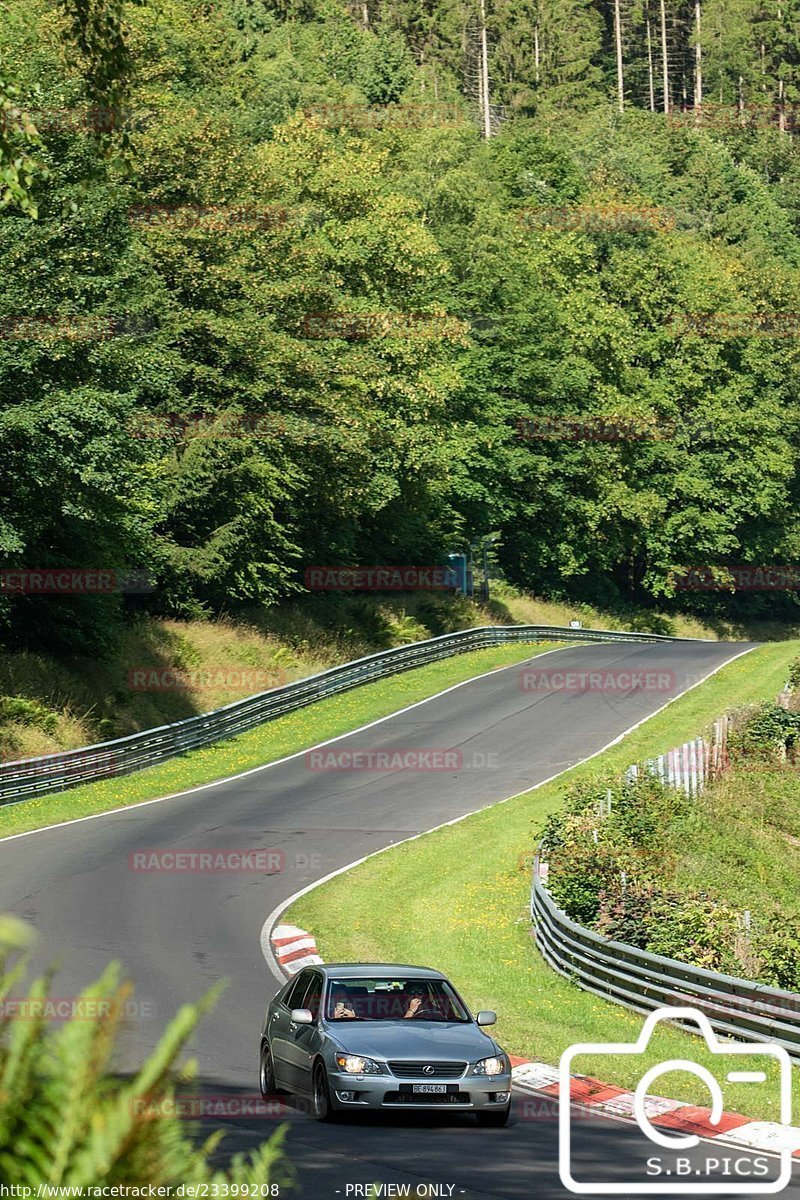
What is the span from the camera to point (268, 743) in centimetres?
4566

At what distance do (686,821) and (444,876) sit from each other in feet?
21.5

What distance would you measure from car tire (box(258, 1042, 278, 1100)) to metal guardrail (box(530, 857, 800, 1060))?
19.1 feet

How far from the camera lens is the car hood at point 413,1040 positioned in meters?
13.7

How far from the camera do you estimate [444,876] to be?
2952 cm

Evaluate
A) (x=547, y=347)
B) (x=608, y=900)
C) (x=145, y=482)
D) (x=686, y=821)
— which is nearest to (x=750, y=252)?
(x=547, y=347)

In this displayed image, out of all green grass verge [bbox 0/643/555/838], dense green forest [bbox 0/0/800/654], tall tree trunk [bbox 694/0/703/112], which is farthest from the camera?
tall tree trunk [bbox 694/0/703/112]

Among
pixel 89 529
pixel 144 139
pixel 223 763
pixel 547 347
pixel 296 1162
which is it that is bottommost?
pixel 223 763

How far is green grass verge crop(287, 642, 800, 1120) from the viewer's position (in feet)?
58.2

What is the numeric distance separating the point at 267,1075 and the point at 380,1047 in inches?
64.5

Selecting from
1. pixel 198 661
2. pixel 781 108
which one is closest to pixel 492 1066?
pixel 198 661

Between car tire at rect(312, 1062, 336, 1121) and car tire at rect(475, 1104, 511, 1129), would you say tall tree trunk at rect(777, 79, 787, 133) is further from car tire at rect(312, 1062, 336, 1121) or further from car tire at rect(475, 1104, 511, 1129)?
car tire at rect(312, 1062, 336, 1121)

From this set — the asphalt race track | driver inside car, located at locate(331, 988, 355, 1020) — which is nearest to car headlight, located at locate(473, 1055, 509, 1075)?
the asphalt race track

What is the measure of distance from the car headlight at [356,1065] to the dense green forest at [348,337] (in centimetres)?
766

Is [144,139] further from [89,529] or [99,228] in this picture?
[89,529]
